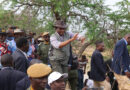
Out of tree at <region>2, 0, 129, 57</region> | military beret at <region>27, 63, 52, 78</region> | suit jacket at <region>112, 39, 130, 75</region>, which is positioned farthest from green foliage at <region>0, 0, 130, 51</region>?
military beret at <region>27, 63, 52, 78</region>

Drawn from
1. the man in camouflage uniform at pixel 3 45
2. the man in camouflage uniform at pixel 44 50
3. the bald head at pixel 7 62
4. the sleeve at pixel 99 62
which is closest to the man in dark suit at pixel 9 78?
the bald head at pixel 7 62

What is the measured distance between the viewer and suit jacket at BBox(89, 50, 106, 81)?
528 centimetres

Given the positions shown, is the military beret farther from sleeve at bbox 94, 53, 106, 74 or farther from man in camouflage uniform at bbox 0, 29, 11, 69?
sleeve at bbox 94, 53, 106, 74

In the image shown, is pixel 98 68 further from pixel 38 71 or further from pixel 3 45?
pixel 38 71

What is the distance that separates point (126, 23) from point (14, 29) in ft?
9.81

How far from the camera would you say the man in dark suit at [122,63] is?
5133 millimetres

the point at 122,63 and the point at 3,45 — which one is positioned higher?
the point at 3,45

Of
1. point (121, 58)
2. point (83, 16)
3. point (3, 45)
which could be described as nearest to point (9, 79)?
point (3, 45)

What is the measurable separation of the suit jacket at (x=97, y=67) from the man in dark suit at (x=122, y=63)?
11.6 inches

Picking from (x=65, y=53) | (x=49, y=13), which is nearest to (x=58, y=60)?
(x=65, y=53)

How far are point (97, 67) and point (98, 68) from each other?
3 centimetres

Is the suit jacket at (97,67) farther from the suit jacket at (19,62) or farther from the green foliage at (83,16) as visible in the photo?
the suit jacket at (19,62)

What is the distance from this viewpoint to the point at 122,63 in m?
5.21

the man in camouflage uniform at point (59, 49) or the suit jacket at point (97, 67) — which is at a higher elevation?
Answer: the man in camouflage uniform at point (59, 49)
